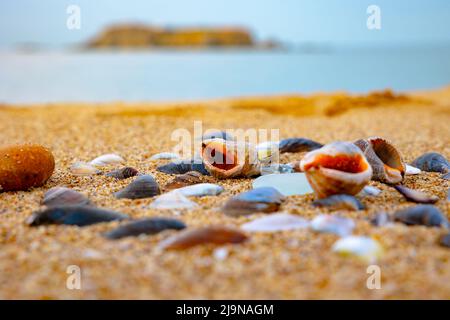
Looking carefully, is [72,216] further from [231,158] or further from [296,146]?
[296,146]

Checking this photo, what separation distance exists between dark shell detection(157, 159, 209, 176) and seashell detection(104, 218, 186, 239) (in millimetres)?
Result: 1163

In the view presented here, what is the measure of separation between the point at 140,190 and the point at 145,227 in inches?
26.2

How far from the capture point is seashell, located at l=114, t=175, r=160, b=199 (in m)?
2.87

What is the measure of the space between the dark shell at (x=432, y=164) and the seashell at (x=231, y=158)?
1.24 m

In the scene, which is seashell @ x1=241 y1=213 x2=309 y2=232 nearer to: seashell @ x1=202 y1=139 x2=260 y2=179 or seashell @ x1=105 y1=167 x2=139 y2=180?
seashell @ x1=202 y1=139 x2=260 y2=179

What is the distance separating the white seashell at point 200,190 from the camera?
288 cm

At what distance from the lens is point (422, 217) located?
228 centimetres

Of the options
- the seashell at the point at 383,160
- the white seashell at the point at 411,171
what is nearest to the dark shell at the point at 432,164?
the white seashell at the point at 411,171

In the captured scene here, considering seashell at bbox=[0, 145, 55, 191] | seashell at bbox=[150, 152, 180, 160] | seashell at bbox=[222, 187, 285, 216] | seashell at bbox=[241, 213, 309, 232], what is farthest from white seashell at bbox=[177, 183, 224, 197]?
seashell at bbox=[150, 152, 180, 160]

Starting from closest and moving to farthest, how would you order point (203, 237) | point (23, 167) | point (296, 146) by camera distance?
point (203, 237), point (23, 167), point (296, 146)

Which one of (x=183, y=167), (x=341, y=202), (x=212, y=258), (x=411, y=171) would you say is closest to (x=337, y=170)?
(x=341, y=202)

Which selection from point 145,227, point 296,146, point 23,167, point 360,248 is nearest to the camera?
point 360,248

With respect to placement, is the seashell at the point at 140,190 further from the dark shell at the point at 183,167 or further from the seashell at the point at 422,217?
the seashell at the point at 422,217
